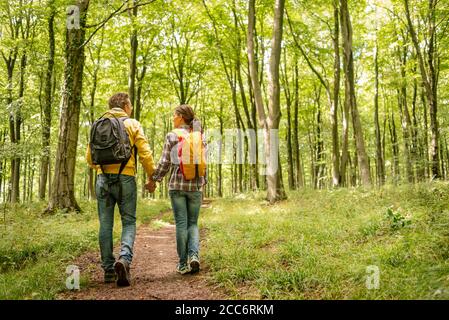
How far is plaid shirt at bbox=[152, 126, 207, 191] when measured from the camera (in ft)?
15.8

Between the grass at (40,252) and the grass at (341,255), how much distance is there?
2.17 meters

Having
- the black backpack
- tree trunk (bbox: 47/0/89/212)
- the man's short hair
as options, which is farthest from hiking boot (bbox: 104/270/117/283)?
tree trunk (bbox: 47/0/89/212)

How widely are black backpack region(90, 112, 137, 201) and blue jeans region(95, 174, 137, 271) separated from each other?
92mm

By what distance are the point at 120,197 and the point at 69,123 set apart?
6465mm

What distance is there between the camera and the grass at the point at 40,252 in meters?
4.04

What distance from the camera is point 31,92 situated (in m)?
20.1

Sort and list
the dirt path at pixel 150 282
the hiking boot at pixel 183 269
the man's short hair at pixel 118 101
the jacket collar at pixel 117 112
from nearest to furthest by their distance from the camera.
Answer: the dirt path at pixel 150 282
the jacket collar at pixel 117 112
the man's short hair at pixel 118 101
the hiking boot at pixel 183 269

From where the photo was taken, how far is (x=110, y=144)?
4.30 metres

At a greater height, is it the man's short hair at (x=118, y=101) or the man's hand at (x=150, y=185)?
the man's short hair at (x=118, y=101)

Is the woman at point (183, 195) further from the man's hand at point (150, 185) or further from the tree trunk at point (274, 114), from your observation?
the tree trunk at point (274, 114)

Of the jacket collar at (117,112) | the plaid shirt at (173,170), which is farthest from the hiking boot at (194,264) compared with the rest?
the jacket collar at (117,112)

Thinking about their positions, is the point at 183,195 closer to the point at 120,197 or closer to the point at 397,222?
the point at 120,197

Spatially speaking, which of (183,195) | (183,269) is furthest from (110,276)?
(183,195)

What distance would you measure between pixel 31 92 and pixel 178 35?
9.58 meters
